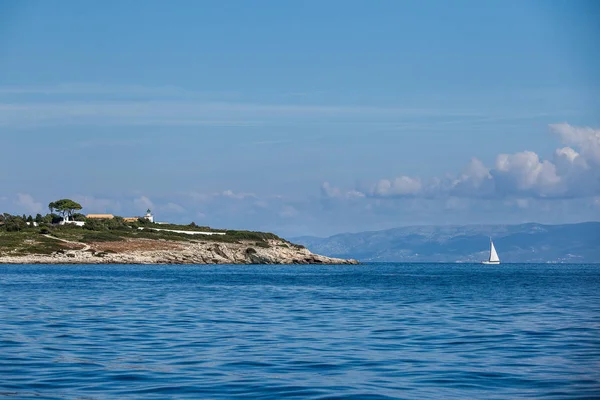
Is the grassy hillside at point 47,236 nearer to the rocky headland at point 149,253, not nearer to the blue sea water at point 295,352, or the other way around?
the rocky headland at point 149,253

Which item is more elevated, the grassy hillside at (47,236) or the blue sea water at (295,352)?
the grassy hillside at (47,236)

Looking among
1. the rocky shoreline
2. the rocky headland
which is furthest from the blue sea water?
the rocky shoreline

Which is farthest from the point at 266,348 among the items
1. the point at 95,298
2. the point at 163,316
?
the point at 95,298

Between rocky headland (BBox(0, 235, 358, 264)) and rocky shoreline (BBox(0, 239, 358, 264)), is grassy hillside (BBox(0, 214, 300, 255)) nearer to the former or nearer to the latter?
rocky headland (BBox(0, 235, 358, 264))

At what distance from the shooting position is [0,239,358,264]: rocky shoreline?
15775 centimetres

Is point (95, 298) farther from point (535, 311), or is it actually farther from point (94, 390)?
point (94, 390)

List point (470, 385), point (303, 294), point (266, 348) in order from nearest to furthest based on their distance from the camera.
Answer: point (470, 385) → point (266, 348) → point (303, 294)

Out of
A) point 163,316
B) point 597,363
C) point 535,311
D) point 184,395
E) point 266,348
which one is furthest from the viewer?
point 535,311

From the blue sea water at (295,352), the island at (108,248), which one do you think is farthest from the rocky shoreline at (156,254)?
the blue sea water at (295,352)

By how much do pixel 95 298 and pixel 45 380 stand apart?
34.2m

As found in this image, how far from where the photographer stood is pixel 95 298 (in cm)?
5538

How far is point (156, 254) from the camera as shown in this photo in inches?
6939

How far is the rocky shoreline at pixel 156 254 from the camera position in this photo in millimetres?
157750

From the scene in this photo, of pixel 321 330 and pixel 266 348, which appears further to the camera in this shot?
pixel 321 330
